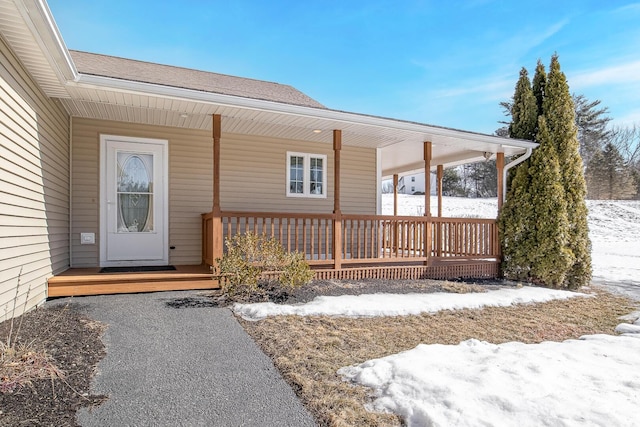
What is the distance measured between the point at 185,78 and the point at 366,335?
19.6 feet

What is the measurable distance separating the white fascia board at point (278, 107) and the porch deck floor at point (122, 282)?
2.32 meters

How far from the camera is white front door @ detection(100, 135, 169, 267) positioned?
612 cm

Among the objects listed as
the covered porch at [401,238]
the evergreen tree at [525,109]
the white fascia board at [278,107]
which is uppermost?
the evergreen tree at [525,109]

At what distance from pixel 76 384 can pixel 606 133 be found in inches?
1374

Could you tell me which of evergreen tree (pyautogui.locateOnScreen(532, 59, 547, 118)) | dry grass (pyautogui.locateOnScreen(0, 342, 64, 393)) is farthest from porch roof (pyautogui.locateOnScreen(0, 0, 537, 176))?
dry grass (pyautogui.locateOnScreen(0, 342, 64, 393))

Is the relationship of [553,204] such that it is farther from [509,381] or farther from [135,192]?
[135,192]

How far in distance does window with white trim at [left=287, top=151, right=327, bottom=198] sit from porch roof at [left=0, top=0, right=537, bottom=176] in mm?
398

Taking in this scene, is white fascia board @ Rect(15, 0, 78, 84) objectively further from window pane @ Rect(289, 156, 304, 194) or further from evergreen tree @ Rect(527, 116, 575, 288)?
evergreen tree @ Rect(527, 116, 575, 288)

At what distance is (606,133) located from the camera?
28.2 meters

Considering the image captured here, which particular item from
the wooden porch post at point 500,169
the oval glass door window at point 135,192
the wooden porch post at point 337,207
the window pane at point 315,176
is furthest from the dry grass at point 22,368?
the wooden porch post at point 500,169

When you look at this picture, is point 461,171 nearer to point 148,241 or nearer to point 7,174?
point 148,241

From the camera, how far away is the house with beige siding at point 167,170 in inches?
150

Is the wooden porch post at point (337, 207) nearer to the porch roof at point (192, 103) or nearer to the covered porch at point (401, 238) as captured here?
the covered porch at point (401, 238)

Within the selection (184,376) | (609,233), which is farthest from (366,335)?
(609,233)
